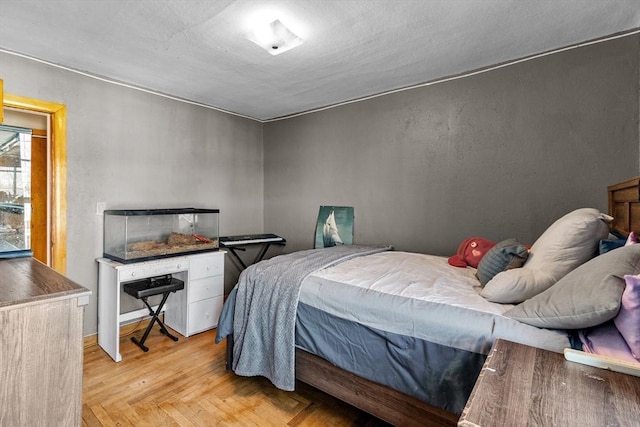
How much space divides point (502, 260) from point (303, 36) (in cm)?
181

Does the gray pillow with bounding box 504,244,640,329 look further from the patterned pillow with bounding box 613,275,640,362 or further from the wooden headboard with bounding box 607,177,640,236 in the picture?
the wooden headboard with bounding box 607,177,640,236

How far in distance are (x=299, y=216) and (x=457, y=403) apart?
9.20ft

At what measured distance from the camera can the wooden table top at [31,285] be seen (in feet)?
3.85

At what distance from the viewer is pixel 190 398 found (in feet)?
6.56

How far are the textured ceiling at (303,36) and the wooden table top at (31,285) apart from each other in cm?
142

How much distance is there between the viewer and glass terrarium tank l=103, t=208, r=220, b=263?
2.62 m

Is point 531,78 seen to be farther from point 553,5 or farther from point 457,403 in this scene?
point 457,403

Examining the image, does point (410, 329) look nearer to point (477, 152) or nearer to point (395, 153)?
point (477, 152)

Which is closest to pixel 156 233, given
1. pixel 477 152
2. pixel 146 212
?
pixel 146 212

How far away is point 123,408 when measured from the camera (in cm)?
189

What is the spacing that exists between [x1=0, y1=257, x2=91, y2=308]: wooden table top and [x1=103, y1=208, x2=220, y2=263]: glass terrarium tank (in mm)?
970

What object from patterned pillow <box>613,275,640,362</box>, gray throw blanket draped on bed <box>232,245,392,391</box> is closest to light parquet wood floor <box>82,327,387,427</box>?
gray throw blanket draped on bed <box>232,245,392,391</box>

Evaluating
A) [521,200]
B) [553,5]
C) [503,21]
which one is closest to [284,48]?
[503,21]

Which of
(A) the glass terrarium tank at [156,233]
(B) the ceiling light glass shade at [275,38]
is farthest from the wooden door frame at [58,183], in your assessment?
(B) the ceiling light glass shade at [275,38]
